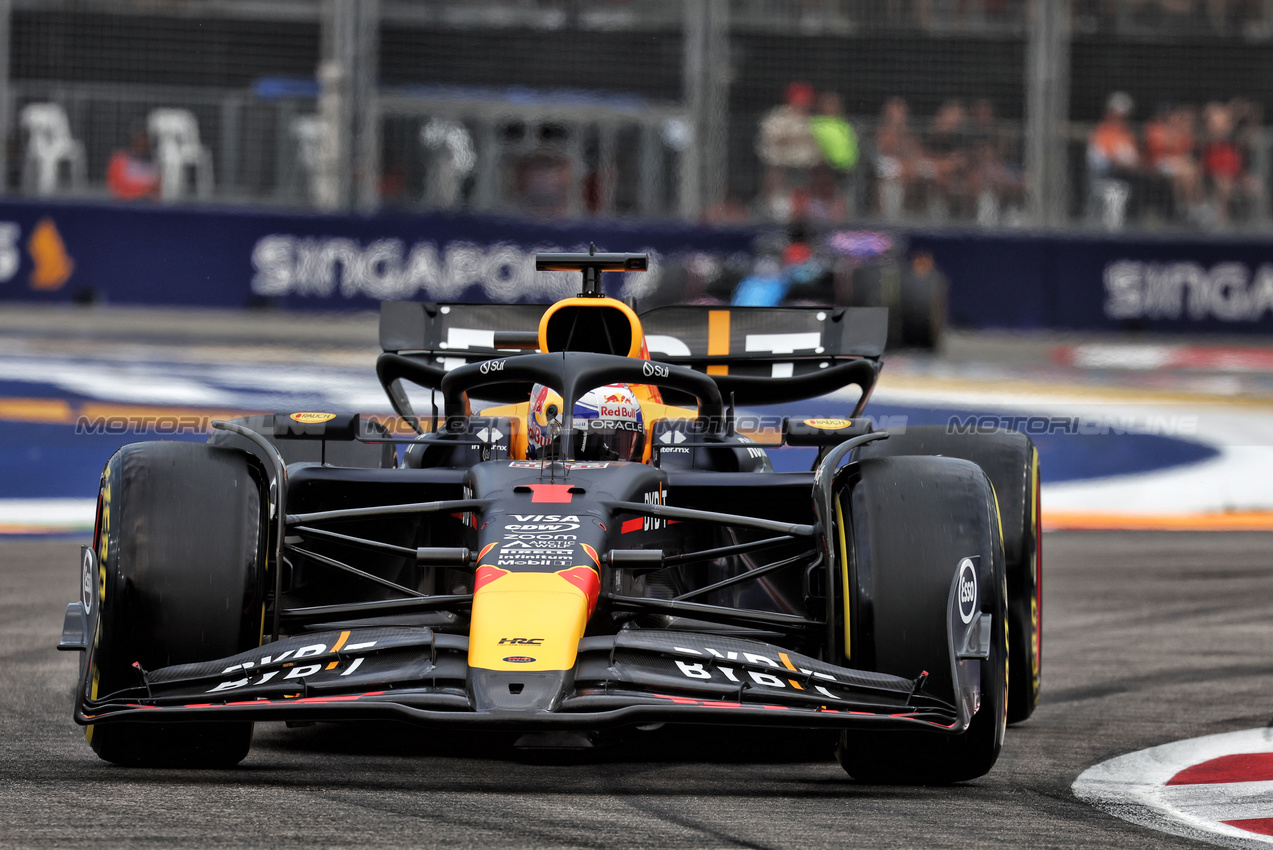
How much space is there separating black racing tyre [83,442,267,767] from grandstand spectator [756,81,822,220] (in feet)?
61.1

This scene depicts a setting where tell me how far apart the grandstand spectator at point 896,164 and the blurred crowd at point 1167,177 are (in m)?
2.15

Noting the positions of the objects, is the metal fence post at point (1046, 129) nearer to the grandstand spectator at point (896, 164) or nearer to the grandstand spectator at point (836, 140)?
the grandstand spectator at point (896, 164)

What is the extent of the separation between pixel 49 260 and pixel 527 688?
19.0m

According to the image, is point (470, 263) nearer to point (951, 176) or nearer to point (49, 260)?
point (49, 260)

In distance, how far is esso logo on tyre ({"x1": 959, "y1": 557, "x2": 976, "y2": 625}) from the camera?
17.4ft

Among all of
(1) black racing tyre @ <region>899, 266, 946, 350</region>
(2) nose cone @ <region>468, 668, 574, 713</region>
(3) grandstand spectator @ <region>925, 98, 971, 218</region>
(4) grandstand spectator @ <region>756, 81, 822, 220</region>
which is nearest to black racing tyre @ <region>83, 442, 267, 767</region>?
(2) nose cone @ <region>468, 668, 574, 713</region>

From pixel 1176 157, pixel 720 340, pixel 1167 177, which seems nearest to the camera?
pixel 720 340

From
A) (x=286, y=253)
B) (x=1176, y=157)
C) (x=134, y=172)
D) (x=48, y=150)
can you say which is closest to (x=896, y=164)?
(x=1176, y=157)

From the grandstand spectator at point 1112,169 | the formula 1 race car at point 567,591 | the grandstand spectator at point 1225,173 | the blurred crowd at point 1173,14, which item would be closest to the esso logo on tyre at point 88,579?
the formula 1 race car at point 567,591

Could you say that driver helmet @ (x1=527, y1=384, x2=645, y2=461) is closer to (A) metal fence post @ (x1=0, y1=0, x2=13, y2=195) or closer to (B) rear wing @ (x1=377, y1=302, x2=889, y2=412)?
(B) rear wing @ (x1=377, y1=302, x2=889, y2=412)

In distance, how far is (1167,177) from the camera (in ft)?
77.8

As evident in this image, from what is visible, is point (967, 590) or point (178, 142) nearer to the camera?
point (967, 590)

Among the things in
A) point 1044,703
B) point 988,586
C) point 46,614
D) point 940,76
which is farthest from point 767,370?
point 940,76

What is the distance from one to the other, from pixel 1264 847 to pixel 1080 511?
318 inches
